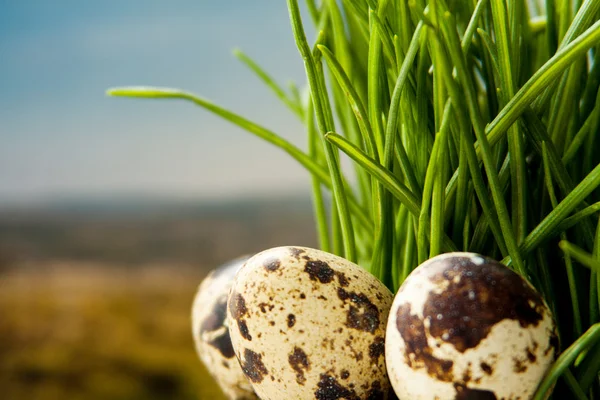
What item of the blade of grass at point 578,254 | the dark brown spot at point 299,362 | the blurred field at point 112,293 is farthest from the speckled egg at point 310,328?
the blurred field at point 112,293

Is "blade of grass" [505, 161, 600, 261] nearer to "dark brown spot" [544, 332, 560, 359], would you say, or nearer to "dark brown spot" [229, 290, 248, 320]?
"dark brown spot" [544, 332, 560, 359]

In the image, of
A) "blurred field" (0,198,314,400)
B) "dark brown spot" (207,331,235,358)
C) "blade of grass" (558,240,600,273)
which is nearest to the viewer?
"blade of grass" (558,240,600,273)

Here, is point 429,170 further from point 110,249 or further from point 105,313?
point 110,249

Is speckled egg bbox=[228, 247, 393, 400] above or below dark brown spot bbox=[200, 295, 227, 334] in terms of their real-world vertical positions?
above

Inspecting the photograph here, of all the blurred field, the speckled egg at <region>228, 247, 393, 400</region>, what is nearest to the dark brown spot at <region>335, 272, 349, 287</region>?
the speckled egg at <region>228, 247, 393, 400</region>

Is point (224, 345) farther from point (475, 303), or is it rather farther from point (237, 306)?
point (475, 303)
